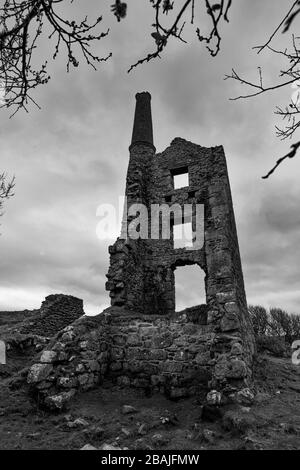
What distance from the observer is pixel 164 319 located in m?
8.40

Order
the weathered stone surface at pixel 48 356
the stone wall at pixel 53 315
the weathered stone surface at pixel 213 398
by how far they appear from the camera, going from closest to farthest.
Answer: the weathered stone surface at pixel 213 398 → the weathered stone surface at pixel 48 356 → the stone wall at pixel 53 315

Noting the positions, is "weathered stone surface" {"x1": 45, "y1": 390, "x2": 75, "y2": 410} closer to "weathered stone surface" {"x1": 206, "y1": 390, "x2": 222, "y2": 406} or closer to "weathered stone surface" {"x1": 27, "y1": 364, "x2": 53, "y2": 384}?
"weathered stone surface" {"x1": 27, "y1": 364, "x2": 53, "y2": 384}

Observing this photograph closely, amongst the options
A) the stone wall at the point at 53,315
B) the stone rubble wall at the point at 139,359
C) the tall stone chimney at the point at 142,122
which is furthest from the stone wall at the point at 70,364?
the tall stone chimney at the point at 142,122

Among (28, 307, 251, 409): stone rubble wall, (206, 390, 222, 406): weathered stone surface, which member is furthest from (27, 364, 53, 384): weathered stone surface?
(206, 390, 222, 406): weathered stone surface

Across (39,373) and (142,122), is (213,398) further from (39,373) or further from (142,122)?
(142,122)

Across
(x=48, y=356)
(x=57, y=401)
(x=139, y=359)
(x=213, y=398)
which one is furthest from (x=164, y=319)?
(x=57, y=401)

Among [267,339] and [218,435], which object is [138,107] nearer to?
[267,339]

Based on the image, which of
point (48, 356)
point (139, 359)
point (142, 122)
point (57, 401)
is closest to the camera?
point (57, 401)

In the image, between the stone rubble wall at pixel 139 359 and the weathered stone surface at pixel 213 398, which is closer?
the weathered stone surface at pixel 213 398

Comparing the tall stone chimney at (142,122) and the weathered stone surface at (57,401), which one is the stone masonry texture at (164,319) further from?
the tall stone chimney at (142,122)

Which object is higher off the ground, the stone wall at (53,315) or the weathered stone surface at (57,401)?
the stone wall at (53,315)

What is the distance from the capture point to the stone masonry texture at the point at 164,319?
275 inches
